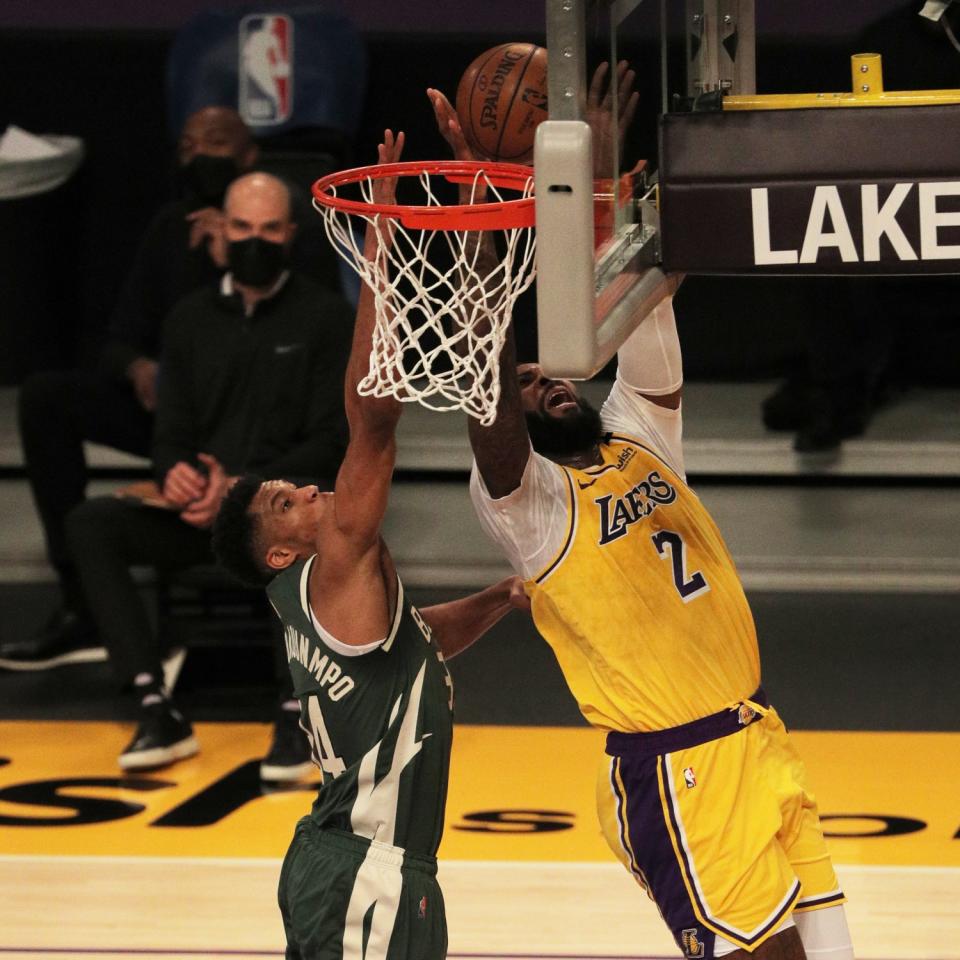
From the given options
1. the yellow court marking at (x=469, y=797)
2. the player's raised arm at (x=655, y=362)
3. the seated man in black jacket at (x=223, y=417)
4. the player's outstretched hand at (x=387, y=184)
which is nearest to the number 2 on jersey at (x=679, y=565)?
the player's raised arm at (x=655, y=362)

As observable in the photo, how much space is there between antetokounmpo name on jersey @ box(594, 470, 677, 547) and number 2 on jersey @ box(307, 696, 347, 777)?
652 millimetres

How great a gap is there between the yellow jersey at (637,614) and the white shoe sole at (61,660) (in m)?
3.86

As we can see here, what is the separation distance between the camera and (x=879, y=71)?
2.89 metres

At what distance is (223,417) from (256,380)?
0.18 metres

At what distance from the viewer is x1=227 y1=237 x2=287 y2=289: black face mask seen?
6.09 m

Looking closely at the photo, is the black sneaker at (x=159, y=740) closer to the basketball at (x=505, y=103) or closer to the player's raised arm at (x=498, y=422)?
the player's raised arm at (x=498, y=422)

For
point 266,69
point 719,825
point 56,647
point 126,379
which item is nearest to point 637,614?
point 719,825

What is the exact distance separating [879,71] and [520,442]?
911mm

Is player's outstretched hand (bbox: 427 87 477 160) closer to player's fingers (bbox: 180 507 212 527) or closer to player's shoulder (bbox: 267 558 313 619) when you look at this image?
player's shoulder (bbox: 267 558 313 619)

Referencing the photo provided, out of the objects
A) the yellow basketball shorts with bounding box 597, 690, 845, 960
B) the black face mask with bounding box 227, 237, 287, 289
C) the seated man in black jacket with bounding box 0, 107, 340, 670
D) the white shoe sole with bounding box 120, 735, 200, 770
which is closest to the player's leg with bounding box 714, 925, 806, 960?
the yellow basketball shorts with bounding box 597, 690, 845, 960

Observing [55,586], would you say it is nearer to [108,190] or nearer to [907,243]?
[108,190]

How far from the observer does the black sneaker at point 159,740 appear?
5.84 m

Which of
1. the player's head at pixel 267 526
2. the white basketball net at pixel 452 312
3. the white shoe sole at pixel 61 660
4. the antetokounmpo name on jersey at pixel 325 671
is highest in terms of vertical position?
the white basketball net at pixel 452 312

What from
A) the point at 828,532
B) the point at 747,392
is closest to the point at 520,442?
the point at 828,532
